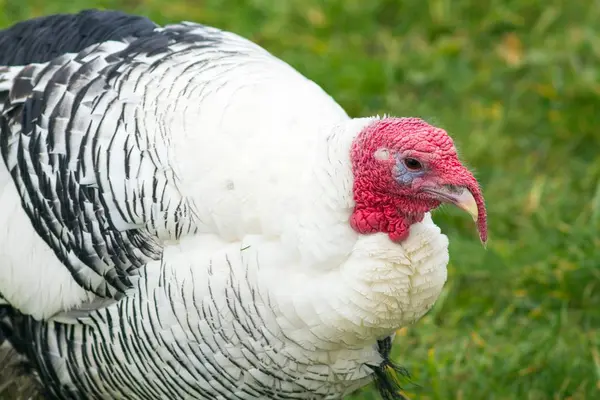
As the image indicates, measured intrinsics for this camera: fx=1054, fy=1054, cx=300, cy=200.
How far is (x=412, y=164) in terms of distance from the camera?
3.32 meters

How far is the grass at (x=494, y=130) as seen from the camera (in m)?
4.76

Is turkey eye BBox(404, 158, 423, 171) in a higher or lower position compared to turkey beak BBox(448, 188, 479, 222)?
higher

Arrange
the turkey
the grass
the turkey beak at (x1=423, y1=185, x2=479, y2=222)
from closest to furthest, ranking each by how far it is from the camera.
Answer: the turkey beak at (x1=423, y1=185, x2=479, y2=222)
the turkey
the grass

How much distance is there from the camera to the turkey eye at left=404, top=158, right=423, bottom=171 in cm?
331

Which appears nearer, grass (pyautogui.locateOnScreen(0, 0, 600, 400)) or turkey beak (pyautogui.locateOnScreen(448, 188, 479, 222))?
turkey beak (pyautogui.locateOnScreen(448, 188, 479, 222))

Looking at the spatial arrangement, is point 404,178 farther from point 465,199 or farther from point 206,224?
point 206,224

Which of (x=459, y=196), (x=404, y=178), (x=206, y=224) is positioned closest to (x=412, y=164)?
(x=404, y=178)

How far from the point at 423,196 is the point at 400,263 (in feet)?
0.77

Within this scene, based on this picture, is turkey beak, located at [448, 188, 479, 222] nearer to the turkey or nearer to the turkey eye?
the turkey

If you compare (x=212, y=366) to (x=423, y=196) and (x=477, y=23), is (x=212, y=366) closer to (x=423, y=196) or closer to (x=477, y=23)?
(x=423, y=196)

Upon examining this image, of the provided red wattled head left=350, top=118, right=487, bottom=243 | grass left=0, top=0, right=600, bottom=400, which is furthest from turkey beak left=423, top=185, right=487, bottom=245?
grass left=0, top=0, right=600, bottom=400

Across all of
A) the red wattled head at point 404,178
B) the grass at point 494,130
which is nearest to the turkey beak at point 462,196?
the red wattled head at point 404,178

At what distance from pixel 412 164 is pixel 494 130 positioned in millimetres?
3117

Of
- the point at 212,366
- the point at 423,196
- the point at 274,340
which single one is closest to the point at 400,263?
the point at 423,196
